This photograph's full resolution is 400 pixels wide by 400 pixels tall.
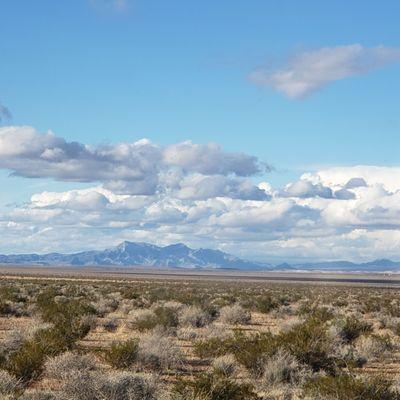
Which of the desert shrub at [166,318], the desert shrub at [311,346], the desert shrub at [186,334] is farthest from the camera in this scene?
the desert shrub at [166,318]

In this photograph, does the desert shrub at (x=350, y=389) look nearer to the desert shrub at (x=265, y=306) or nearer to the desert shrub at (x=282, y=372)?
the desert shrub at (x=282, y=372)

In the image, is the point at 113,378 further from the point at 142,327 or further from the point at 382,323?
the point at 382,323

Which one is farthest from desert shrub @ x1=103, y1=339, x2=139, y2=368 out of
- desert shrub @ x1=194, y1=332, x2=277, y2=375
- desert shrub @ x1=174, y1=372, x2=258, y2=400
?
desert shrub @ x1=174, y1=372, x2=258, y2=400

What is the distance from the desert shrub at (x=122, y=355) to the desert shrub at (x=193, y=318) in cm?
1128

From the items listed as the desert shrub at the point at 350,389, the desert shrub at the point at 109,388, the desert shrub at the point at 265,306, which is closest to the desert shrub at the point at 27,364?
the desert shrub at the point at 109,388

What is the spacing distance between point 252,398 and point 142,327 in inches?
517

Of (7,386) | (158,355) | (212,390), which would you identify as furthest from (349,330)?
(7,386)

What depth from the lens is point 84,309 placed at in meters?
26.7

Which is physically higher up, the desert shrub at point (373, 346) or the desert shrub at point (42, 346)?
the desert shrub at point (42, 346)

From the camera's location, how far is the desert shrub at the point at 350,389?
10.4 metres

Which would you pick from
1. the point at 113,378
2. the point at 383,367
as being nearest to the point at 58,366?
the point at 113,378

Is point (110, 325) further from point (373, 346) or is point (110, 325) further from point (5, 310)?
point (373, 346)

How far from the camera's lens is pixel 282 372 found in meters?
14.3

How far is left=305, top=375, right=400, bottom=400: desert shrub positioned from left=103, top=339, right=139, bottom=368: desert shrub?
18.6 ft
